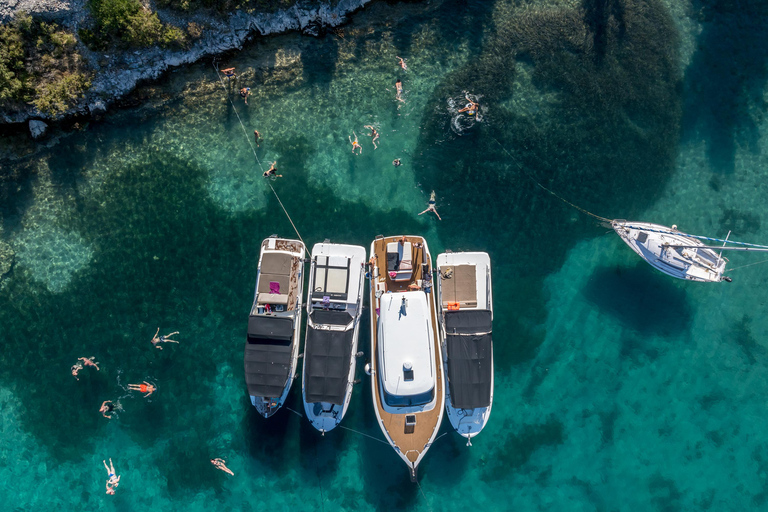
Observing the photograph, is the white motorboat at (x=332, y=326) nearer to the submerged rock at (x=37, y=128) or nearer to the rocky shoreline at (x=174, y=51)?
the rocky shoreline at (x=174, y=51)

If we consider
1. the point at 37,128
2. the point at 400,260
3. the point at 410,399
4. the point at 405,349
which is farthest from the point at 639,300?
the point at 37,128

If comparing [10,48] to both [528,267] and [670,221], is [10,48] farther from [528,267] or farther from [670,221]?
[670,221]

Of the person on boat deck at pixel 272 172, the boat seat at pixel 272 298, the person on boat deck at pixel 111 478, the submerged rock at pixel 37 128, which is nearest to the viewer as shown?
the boat seat at pixel 272 298

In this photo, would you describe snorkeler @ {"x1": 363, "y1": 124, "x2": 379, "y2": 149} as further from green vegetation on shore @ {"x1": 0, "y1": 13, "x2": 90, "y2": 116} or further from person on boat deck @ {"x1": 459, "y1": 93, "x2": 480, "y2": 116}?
green vegetation on shore @ {"x1": 0, "y1": 13, "x2": 90, "y2": 116}

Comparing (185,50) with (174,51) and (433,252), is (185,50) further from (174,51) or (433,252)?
(433,252)

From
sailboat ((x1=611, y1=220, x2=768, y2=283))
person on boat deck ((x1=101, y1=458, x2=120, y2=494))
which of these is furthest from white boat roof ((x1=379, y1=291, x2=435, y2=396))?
person on boat deck ((x1=101, y1=458, x2=120, y2=494))

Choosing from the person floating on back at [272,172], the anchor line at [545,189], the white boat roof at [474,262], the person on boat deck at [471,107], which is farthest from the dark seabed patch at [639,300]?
the person floating on back at [272,172]

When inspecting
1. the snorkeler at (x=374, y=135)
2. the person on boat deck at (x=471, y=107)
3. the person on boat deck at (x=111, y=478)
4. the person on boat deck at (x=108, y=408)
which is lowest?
the person on boat deck at (x=111, y=478)

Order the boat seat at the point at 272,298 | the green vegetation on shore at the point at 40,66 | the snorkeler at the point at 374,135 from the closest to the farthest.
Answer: the boat seat at the point at 272,298, the green vegetation on shore at the point at 40,66, the snorkeler at the point at 374,135
